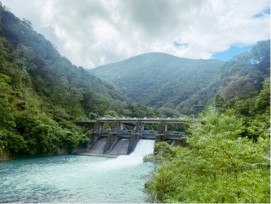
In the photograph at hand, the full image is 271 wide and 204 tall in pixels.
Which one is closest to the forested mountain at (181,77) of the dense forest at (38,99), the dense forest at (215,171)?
the dense forest at (38,99)

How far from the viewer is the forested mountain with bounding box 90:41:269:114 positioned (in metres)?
36.7

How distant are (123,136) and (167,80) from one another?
2652 inches

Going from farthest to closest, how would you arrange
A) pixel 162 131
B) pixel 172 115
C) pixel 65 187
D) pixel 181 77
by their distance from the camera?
pixel 181 77 → pixel 172 115 → pixel 162 131 → pixel 65 187

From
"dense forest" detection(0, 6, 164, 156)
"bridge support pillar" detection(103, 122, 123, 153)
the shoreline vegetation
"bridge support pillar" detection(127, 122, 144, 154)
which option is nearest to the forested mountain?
the shoreline vegetation

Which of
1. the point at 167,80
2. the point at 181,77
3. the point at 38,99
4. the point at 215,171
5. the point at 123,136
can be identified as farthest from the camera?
the point at 167,80

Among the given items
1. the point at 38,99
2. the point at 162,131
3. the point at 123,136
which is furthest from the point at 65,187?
the point at 38,99

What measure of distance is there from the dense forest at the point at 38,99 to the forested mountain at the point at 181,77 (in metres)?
16.4

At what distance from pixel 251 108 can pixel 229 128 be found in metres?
6.93

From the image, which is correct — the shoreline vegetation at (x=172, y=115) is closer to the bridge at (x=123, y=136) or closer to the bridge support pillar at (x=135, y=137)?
the bridge at (x=123, y=136)

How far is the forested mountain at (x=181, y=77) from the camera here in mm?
36688

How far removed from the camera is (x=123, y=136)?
26859 mm

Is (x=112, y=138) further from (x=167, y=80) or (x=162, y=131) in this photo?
(x=167, y=80)

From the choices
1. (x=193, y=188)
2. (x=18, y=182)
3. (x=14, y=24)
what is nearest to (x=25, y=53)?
(x=14, y=24)

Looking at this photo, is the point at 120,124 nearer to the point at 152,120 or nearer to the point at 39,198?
the point at 152,120
